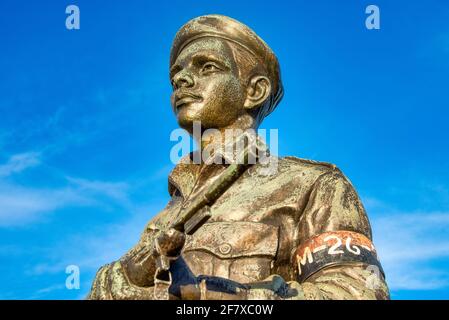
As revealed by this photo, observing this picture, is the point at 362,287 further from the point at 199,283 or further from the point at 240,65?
the point at 240,65

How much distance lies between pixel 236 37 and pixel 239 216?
88.8 inches

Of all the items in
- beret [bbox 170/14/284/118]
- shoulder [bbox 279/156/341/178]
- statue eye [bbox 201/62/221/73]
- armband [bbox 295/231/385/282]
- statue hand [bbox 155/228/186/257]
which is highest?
beret [bbox 170/14/284/118]

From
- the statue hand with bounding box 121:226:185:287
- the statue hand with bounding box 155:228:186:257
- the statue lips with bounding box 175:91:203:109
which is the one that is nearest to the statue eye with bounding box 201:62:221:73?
the statue lips with bounding box 175:91:203:109

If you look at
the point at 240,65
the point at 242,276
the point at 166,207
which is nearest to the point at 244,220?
the point at 242,276

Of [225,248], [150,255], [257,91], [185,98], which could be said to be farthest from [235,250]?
[257,91]

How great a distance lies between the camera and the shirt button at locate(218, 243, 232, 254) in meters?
7.44

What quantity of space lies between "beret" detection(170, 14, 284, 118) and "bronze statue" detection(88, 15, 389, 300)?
11mm

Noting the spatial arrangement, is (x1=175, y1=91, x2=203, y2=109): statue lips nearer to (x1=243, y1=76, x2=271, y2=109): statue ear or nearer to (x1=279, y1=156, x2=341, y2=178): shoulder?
Answer: (x1=243, y1=76, x2=271, y2=109): statue ear

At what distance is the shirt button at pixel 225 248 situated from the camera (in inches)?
293

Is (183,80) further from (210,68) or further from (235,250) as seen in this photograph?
(235,250)

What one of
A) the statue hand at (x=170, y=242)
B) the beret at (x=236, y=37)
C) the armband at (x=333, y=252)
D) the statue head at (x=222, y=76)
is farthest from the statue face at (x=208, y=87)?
the statue hand at (x=170, y=242)

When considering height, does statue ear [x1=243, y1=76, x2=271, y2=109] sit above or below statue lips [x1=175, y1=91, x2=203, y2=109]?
above
